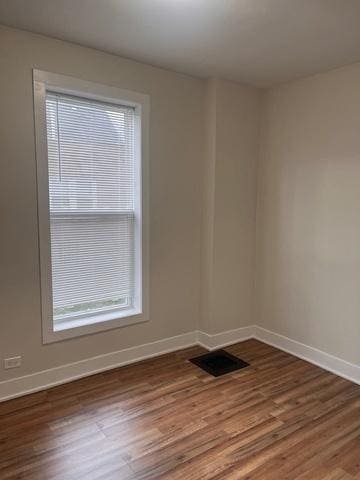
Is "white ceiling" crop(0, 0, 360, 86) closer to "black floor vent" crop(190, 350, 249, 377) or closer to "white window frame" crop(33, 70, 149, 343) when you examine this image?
"white window frame" crop(33, 70, 149, 343)

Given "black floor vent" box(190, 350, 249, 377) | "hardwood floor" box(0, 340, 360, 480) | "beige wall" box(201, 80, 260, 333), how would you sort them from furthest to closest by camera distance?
"beige wall" box(201, 80, 260, 333)
"black floor vent" box(190, 350, 249, 377)
"hardwood floor" box(0, 340, 360, 480)

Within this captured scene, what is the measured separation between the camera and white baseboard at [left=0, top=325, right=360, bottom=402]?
2.63 metres

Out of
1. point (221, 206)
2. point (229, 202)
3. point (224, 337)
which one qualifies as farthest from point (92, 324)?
point (229, 202)

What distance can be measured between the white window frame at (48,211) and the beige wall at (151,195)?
5 cm

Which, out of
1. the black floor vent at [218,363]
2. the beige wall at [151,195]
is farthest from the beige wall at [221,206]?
the black floor vent at [218,363]

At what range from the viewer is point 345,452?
6.71ft

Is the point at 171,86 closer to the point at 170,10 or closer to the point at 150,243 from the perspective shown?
the point at 170,10

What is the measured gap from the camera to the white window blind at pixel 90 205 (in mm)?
2703

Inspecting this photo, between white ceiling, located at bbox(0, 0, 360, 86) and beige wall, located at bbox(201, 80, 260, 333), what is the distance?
418mm

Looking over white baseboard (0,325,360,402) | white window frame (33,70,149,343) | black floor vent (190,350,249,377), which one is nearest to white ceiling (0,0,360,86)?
white window frame (33,70,149,343)

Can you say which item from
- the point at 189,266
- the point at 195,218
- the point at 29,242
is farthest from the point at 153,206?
the point at 29,242

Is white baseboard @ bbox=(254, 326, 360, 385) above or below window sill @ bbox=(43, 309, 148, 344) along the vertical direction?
below

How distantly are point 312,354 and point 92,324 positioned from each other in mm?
2019

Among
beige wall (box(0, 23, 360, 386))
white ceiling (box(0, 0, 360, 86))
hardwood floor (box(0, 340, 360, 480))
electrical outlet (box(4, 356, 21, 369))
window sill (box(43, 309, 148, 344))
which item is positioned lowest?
hardwood floor (box(0, 340, 360, 480))
